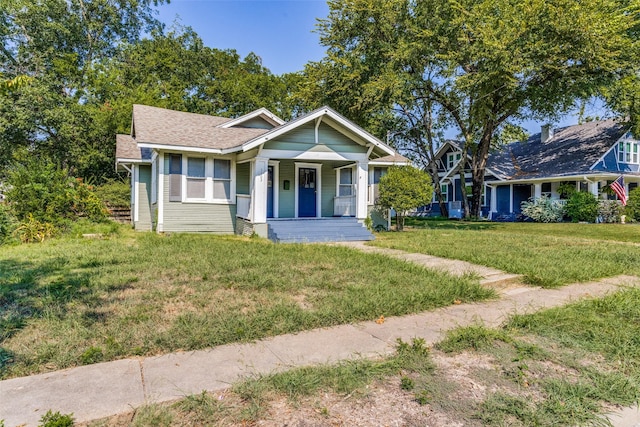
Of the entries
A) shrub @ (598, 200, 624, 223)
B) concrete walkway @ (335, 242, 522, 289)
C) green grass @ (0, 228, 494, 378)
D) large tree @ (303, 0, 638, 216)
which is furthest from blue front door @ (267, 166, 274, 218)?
shrub @ (598, 200, 624, 223)

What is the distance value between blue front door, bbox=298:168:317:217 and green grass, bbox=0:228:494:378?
624cm

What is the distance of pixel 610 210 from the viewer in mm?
20219

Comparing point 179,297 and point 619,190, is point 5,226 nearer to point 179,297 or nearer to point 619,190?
point 179,297

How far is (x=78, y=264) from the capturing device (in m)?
6.84

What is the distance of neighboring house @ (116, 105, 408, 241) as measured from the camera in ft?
38.3

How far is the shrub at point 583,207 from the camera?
2033 centimetres

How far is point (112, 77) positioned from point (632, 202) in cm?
3298

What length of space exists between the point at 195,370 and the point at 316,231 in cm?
860

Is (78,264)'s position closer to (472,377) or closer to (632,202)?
(472,377)

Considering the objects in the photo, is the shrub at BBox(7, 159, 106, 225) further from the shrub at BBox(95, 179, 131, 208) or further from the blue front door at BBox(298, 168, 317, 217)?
the blue front door at BBox(298, 168, 317, 217)

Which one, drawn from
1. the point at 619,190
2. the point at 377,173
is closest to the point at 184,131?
the point at 377,173

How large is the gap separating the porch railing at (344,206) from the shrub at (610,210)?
50.1 ft

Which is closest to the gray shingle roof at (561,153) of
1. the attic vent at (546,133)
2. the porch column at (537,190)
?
the attic vent at (546,133)

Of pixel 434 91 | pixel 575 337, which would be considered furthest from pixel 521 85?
pixel 575 337
